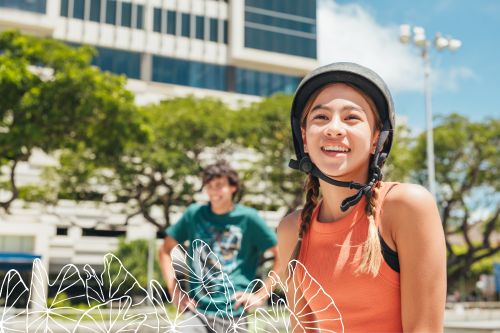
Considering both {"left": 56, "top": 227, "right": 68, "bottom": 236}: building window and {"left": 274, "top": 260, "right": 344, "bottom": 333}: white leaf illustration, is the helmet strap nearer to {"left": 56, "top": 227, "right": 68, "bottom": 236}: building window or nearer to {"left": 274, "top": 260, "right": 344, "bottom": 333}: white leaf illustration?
{"left": 274, "top": 260, "right": 344, "bottom": 333}: white leaf illustration

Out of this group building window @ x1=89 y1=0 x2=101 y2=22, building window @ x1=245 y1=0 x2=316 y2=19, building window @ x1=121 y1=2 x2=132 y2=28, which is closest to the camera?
building window @ x1=89 y1=0 x2=101 y2=22

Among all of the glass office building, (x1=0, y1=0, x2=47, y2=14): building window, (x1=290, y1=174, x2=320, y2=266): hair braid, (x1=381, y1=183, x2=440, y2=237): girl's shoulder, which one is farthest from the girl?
the glass office building

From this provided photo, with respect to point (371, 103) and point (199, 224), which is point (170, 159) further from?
point (371, 103)

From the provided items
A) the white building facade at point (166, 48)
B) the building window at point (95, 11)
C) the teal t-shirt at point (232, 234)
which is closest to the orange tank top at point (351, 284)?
the teal t-shirt at point (232, 234)

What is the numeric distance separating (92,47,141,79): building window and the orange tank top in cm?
3855

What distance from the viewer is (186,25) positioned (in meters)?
41.3

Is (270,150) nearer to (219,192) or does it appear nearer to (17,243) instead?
(17,243)

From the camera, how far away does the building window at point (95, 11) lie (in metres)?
38.5

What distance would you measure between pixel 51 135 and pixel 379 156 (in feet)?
48.7

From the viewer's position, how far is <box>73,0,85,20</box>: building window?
3822cm

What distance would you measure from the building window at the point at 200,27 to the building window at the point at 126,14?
4613mm

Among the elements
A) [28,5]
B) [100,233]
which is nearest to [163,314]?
[28,5]

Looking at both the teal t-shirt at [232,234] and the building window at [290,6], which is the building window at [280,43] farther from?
the teal t-shirt at [232,234]

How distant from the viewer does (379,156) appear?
1467 mm
